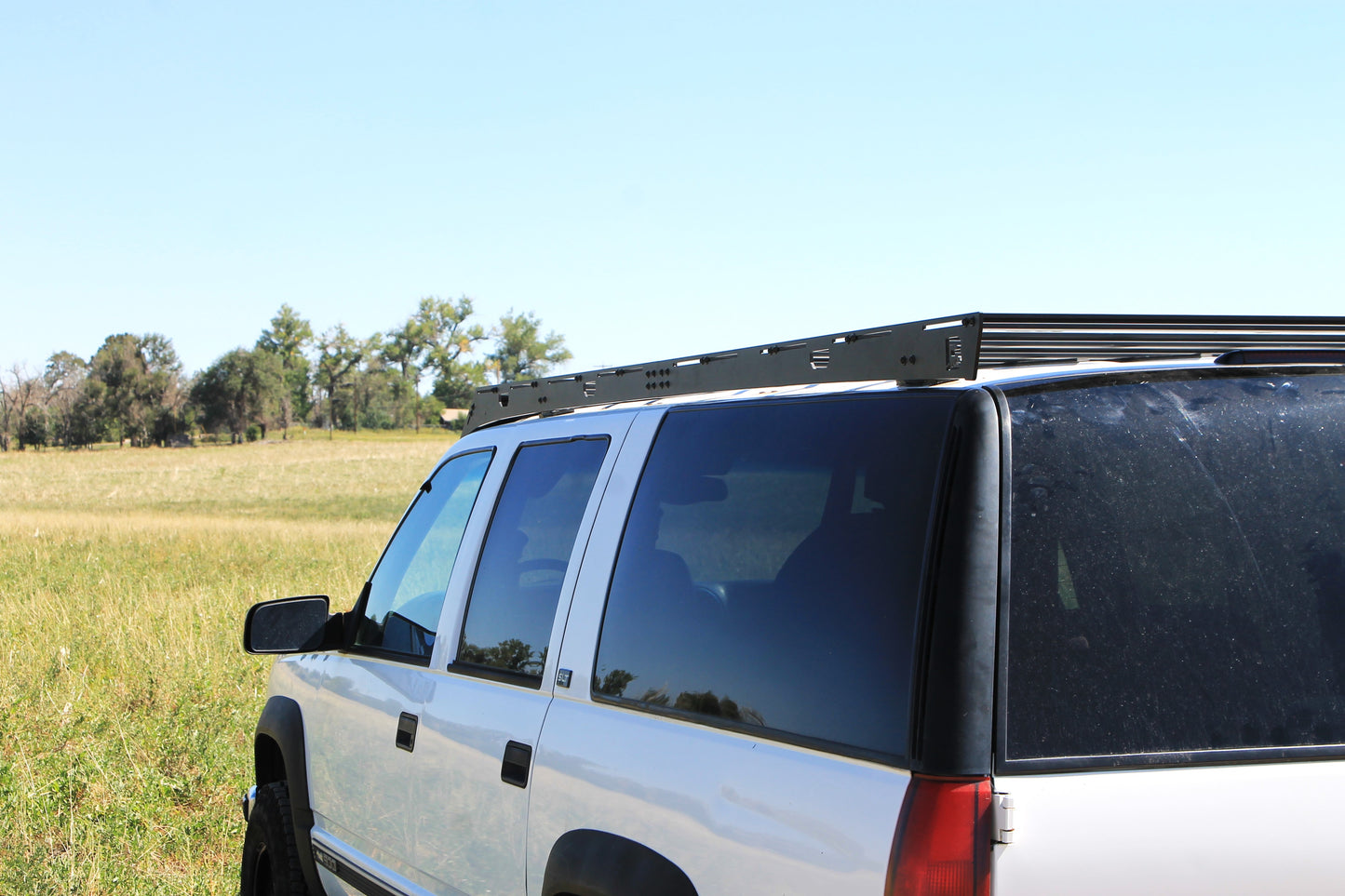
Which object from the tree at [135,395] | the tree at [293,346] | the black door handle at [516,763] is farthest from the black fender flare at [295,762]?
the tree at [293,346]

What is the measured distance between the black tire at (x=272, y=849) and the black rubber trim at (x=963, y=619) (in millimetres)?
3039

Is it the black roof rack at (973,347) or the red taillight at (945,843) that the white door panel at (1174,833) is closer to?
the red taillight at (945,843)

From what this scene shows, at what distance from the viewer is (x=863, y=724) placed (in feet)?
5.90

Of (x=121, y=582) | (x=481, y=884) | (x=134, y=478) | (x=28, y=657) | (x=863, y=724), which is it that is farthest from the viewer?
(x=134, y=478)

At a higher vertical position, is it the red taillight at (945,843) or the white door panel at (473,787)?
the red taillight at (945,843)

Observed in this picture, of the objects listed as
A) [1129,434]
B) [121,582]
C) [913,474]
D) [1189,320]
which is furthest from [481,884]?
[121,582]

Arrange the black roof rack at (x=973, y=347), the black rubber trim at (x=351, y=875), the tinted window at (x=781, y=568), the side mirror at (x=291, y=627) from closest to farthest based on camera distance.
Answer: the tinted window at (x=781, y=568) → the black roof rack at (x=973, y=347) → the black rubber trim at (x=351, y=875) → the side mirror at (x=291, y=627)

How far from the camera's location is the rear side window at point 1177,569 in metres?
1.68

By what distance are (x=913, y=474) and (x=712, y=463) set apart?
63 cm

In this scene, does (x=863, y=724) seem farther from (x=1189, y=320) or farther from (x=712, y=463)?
(x=1189, y=320)

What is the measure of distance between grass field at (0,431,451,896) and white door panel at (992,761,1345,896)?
14.6 ft

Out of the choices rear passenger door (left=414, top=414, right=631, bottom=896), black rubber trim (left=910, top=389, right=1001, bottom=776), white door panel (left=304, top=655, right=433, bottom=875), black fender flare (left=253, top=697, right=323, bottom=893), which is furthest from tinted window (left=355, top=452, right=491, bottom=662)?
black rubber trim (left=910, top=389, right=1001, bottom=776)

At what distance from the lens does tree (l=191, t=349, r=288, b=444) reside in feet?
348

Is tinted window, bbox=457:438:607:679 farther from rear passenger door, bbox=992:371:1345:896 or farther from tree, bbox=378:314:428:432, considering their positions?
tree, bbox=378:314:428:432
